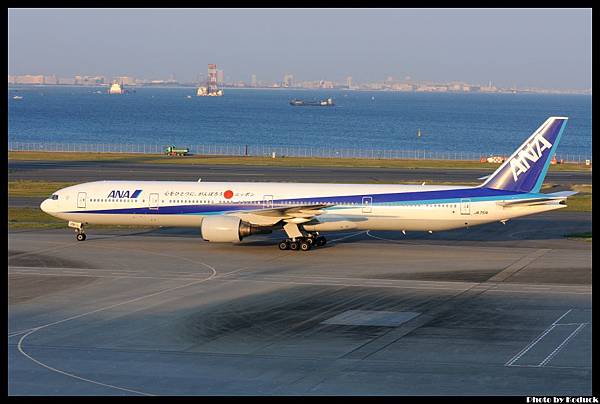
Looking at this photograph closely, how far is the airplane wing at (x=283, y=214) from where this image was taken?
189ft

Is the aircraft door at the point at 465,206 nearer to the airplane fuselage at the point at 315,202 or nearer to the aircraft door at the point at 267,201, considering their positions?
the airplane fuselage at the point at 315,202

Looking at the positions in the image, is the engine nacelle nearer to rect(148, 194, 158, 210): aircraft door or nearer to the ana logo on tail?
rect(148, 194, 158, 210): aircraft door

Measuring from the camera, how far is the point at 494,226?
70.7 m

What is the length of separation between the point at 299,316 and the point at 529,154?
22.9 meters

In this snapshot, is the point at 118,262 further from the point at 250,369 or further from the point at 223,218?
the point at 250,369

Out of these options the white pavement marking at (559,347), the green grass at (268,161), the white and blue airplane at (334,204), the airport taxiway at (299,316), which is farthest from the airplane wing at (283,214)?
the green grass at (268,161)

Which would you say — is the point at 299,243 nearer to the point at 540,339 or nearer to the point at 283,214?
the point at 283,214

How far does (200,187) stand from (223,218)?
3.61 metres

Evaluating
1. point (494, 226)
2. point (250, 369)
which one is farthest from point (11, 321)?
point (494, 226)

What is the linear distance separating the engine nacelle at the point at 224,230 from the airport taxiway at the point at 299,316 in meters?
1.02

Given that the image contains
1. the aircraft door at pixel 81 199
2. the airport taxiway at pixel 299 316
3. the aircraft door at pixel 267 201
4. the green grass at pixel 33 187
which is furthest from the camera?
the green grass at pixel 33 187

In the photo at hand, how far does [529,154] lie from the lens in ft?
190

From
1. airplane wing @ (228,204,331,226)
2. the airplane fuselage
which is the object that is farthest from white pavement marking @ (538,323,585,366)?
airplane wing @ (228,204,331,226)

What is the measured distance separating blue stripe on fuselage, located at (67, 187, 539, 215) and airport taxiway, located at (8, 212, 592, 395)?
7.44ft
